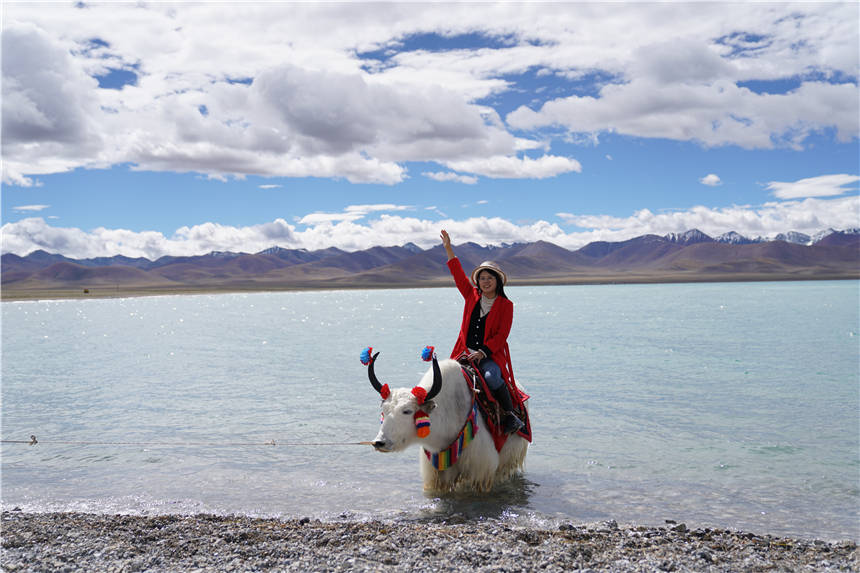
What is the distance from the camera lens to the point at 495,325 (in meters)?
5.00

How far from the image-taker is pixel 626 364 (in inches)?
542

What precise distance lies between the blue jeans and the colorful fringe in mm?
252

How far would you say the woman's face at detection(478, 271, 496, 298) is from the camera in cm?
500

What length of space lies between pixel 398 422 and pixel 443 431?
0.49 metres

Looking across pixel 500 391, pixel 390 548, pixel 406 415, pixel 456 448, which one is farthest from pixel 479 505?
pixel 390 548

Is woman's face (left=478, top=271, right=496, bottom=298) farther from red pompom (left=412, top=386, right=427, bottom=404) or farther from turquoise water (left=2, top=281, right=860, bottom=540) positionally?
turquoise water (left=2, top=281, right=860, bottom=540)

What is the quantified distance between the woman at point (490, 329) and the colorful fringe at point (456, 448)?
0.34 m

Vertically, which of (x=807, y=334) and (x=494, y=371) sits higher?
(x=494, y=371)

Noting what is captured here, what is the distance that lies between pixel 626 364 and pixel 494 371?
965 centimetres

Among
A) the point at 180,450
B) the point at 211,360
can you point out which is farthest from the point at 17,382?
the point at 180,450

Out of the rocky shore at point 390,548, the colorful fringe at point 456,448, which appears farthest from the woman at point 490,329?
the rocky shore at point 390,548

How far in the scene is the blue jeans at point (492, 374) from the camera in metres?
5.00

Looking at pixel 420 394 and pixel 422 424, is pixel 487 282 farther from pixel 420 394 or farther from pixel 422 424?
pixel 422 424

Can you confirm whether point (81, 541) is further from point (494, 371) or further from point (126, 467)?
point (494, 371)
